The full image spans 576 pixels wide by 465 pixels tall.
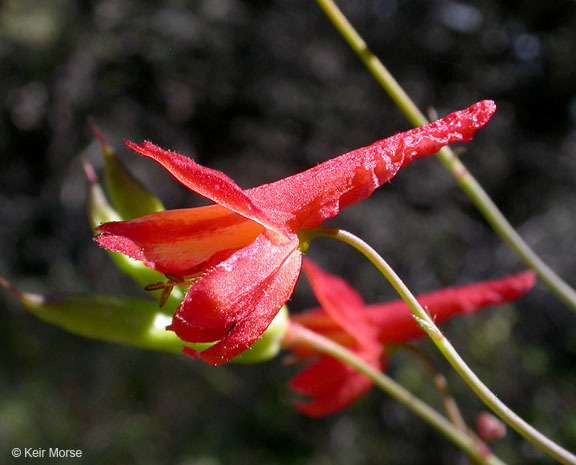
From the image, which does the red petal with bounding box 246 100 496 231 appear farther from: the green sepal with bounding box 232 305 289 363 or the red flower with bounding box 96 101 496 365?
the green sepal with bounding box 232 305 289 363

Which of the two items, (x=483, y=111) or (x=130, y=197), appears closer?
(x=483, y=111)

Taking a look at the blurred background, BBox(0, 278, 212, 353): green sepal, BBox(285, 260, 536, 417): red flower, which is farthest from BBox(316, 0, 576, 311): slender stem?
the blurred background

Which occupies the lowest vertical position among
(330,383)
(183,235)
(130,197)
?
(330,383)

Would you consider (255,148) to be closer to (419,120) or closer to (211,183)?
(419,120)

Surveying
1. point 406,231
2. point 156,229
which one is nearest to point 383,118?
point 406,231

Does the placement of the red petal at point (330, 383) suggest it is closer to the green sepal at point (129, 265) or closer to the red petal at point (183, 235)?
the green sepal at point (129, 265)

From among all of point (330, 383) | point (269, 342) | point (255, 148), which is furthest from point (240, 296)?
point (255, 148)

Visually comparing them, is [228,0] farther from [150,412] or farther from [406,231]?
[150,412]
